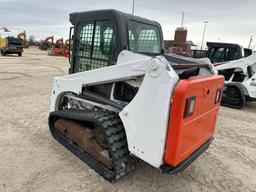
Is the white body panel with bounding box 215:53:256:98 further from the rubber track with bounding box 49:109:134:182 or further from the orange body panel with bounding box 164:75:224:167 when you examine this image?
the rubber track with bounding box 49:109:134:182

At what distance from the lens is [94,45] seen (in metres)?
3.45

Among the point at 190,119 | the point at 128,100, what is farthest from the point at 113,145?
the point at 190,119

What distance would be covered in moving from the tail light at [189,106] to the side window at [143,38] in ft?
3.84

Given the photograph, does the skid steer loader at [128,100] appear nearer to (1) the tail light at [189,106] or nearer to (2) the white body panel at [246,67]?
(1) the tail light at [189,106]

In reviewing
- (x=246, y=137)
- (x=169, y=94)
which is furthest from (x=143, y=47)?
(x=246, y=137)

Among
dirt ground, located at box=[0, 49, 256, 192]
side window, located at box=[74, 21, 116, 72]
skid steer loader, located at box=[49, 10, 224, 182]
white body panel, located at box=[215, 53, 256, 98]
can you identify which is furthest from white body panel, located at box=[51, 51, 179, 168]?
white body panel, located at box=[215, 53, 256, 98]

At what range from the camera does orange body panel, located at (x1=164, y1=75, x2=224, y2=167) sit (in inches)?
89.7

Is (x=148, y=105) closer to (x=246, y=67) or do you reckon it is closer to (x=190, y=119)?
(x=190, y=119)

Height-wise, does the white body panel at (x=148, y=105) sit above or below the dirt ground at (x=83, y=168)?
above

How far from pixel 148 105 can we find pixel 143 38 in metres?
1.44

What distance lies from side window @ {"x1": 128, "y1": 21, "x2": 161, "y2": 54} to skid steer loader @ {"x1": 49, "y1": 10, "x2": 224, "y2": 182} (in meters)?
0.01

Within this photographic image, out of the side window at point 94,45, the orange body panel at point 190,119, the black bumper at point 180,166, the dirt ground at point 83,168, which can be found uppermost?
the side window at point 94,45

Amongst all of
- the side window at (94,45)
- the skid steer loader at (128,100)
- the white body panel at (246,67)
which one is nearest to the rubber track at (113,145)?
the skid steer loader at (128,100)

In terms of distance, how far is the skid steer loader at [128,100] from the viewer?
2.37 meters
